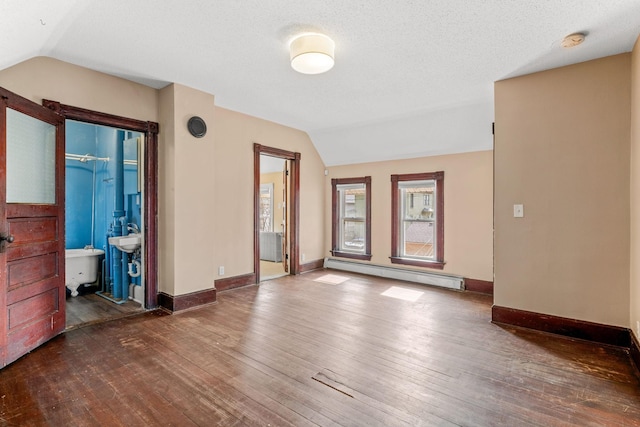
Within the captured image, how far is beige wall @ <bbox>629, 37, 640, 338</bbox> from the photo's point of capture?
2.43 m

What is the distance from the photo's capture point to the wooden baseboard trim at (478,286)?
4465mm

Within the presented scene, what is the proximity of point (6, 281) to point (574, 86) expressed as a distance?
16.6ft

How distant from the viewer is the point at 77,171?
462 cm

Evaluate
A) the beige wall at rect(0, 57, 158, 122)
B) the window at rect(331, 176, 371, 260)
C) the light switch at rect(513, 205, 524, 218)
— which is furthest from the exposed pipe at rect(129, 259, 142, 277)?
the light switch at rect(513, 205, 524, 218)

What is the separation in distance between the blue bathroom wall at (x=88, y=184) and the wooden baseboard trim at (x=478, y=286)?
5.29 m

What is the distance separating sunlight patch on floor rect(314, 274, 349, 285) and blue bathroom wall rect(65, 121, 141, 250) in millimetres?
3278

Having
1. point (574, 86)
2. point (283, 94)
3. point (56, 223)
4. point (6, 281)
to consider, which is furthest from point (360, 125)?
point (6, 281)

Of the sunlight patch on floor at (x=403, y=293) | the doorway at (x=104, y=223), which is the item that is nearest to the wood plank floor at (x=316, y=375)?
the sunlight patch on floor at (x=403, y=293)

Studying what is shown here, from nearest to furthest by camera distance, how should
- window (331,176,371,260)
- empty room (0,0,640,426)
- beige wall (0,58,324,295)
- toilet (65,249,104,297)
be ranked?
1. empty room (0,0,640,426)
2. beige wall (0,58,324,295)
3. toilet (65,249,104,297)
4. window (331,176,371,260)

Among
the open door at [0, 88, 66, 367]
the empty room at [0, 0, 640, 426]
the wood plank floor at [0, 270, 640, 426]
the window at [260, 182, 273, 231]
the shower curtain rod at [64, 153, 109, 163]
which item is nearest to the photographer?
the wood plank floor at [0, 270, 640, 426]

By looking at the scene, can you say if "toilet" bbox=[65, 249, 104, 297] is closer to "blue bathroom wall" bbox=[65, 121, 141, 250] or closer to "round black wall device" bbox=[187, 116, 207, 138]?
"blue bathroom wall" bbox=[65, 121, 141, 250]

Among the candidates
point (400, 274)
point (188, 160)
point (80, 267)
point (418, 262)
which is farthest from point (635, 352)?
point (80, 267)

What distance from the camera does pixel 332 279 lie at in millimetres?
5246

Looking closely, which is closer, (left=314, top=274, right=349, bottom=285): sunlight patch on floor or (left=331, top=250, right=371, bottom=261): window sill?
(left=314, top=274, right=349, bottom=285): sunlight patch on floor
